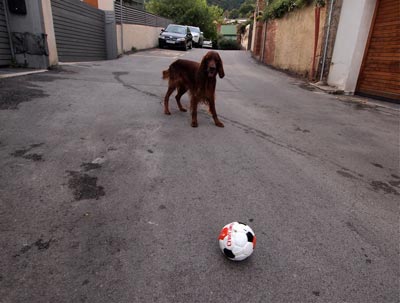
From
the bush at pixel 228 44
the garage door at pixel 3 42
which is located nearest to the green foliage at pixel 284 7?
the garage door at pixel 3 42

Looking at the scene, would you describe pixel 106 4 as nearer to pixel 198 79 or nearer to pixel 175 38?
pixel 175 38

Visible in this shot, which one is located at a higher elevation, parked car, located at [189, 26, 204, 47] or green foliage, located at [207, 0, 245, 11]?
green foliage, located at [207, 0, 245, 11]

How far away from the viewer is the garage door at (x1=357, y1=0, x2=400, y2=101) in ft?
24.3

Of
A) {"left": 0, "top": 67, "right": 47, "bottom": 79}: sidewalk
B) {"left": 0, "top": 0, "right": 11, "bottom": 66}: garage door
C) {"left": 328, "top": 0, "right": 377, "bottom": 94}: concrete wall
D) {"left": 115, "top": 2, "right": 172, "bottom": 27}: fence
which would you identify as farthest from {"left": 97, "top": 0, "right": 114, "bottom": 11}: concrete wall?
{"left": 328, "top": 0, "right": 377, "bottom": 94}: concrete wall

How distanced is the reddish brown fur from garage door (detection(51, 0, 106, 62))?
6215mm

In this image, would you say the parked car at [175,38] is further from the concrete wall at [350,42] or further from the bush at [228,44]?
the bush at [228,44]

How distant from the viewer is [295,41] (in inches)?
488

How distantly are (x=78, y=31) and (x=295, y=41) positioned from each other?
9164mm

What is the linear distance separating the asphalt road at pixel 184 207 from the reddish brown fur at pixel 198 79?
1.29 ft

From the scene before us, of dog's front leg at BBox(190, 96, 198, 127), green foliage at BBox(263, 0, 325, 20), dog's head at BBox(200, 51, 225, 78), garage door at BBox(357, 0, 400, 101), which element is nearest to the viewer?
dog's head at BBox(200, 51, 225, 78)

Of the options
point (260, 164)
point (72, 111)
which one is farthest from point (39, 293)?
point (72, 111)

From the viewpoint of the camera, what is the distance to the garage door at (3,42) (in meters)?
6.99

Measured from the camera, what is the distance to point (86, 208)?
220 centimetres

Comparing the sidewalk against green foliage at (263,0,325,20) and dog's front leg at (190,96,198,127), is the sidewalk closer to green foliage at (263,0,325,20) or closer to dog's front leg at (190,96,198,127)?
dog's front leg at (190,96,198,127)
